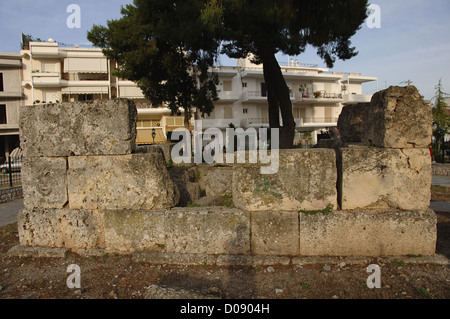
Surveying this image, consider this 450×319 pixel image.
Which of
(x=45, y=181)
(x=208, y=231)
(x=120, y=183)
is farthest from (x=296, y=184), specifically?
(x=45, y=181)

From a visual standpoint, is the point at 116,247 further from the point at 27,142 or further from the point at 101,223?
the point at 27,142

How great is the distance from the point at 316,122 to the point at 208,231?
3160 centimetres

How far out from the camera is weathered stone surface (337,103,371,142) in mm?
5883

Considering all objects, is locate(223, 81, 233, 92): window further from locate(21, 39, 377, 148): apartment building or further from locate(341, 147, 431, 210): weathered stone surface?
locate(341, 147, 431, 210): weathered stone surface

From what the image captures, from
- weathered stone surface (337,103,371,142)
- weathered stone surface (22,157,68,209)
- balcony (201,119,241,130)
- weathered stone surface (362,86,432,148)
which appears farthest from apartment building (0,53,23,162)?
weathered stone surface (362,86,432,148)

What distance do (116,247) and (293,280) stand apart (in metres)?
2.50

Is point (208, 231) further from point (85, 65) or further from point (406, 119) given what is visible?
point (85, 65)

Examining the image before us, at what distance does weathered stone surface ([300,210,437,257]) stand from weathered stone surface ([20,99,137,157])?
2839mm

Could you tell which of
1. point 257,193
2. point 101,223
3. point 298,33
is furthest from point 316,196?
point 298,33

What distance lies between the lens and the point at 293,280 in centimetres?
353

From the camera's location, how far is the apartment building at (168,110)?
28.1 m

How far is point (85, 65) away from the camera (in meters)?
28.1

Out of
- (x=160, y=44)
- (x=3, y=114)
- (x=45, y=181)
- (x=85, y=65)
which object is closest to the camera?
(x=45, y=181)

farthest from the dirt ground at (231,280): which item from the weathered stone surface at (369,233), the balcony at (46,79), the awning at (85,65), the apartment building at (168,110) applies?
the balcony at (46,79)
